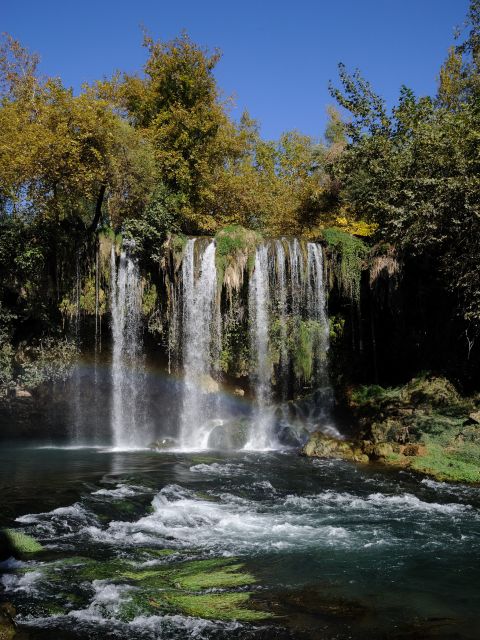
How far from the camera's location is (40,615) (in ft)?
18.7

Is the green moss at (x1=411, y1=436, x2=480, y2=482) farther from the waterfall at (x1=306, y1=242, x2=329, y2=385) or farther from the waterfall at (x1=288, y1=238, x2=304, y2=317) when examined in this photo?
the waterfall at (x1=288, y1=238, x2=304, y2=317)

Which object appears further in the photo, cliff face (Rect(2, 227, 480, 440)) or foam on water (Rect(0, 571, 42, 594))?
cliff face (Rect(2, 227, 480, 440))

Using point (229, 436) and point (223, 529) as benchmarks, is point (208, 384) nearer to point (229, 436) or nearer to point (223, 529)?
point (229, 436)

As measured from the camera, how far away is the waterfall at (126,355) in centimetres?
2059

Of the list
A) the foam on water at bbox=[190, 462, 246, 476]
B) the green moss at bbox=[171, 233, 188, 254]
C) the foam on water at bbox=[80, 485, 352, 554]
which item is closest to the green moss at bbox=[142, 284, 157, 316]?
the green moss at bbox=[171, 233, 188, 254]

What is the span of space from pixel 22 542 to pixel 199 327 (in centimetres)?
1305

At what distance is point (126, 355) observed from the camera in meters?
21.0

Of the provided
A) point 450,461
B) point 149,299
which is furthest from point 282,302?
point 450,461

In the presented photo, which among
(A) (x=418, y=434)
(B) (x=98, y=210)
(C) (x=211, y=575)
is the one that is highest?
(B) (x=98, y=210)

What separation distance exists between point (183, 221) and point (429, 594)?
2170 centimetres

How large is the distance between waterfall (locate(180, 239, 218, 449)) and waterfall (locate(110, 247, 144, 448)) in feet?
6.33

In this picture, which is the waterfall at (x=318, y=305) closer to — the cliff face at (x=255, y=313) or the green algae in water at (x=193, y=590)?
the cliff face at (x=255, y=313)

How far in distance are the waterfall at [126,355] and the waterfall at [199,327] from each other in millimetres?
1930

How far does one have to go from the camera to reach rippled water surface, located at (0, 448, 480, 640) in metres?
5.67
